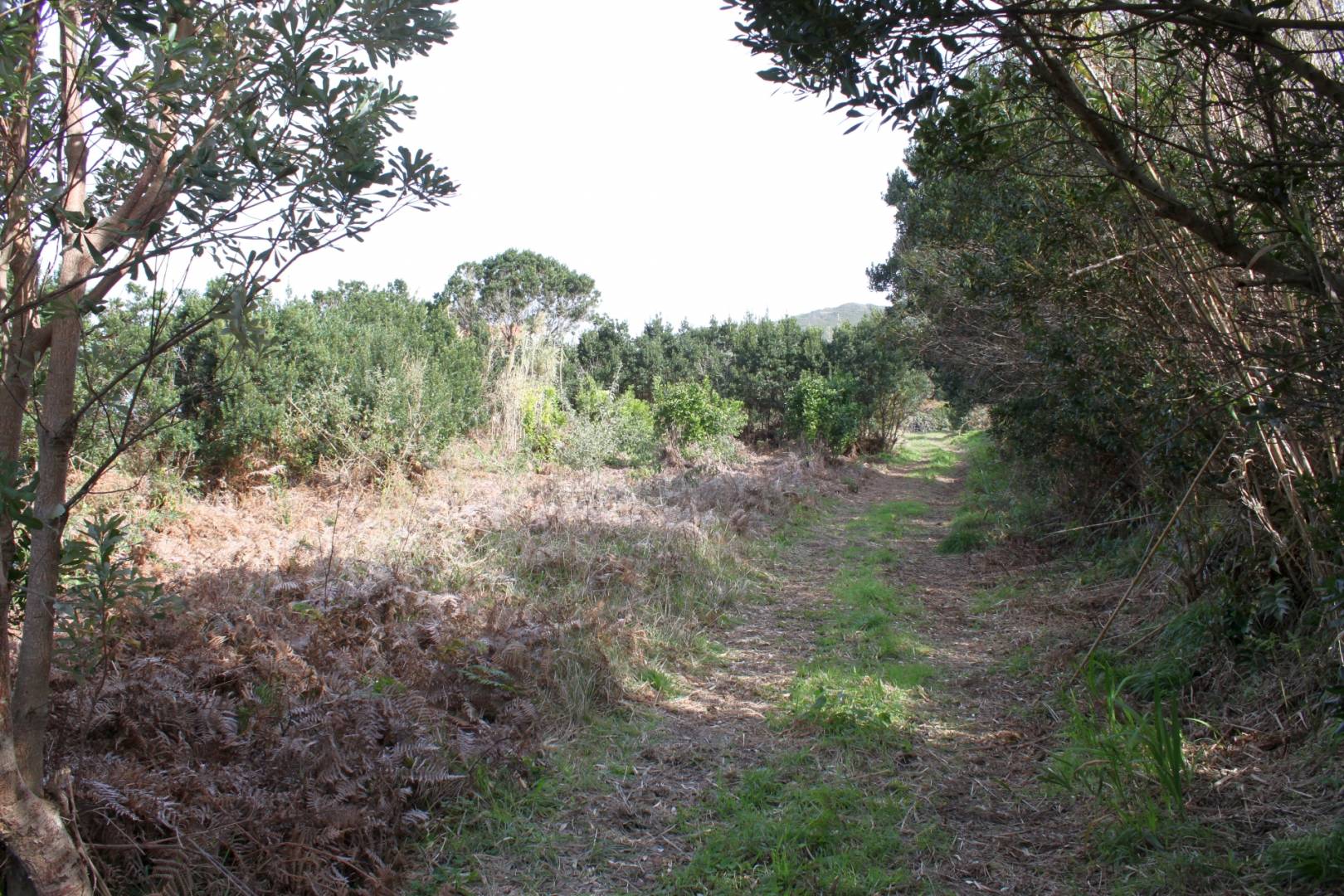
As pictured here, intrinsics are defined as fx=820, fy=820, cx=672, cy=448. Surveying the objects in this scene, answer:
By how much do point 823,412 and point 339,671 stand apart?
18976 millimetres

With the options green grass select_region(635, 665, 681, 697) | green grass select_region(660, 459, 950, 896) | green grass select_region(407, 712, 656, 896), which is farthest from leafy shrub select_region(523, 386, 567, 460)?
green grass select_region(407, 712, 656, 896)

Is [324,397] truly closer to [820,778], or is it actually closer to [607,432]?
[607,432]

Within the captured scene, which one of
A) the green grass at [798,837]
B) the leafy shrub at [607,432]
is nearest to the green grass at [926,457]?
the leafy shrub at [607,432]

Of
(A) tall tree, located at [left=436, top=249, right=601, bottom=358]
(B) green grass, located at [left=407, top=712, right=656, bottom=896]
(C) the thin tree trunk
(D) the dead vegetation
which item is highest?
(A) tall tree, located at [left=436, top=249, right=601, bottom=358]

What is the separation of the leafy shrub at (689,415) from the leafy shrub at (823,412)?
11.5 ft

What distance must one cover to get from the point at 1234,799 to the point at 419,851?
3413mm

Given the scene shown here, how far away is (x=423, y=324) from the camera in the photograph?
16.4 meters

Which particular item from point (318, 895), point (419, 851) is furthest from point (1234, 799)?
point (318, 895)

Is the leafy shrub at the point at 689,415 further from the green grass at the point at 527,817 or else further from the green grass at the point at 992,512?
the green grass at the point at 527,817

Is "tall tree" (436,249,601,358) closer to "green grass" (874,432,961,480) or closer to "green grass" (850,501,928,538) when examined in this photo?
"green grass" (874,432,961,480)

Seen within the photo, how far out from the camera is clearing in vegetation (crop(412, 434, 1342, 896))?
3244 mm

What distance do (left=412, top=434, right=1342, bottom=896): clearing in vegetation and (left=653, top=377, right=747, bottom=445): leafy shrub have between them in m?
11.5

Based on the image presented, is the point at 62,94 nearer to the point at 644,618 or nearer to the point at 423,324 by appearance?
the point at 644,618

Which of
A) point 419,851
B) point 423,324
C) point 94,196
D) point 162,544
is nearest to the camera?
point 94,196
